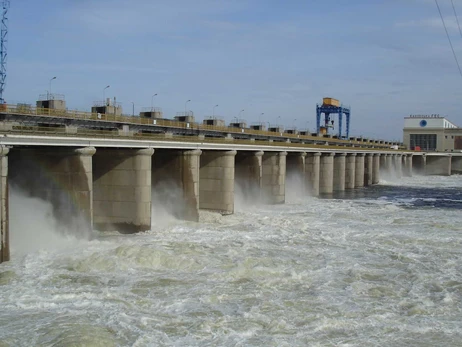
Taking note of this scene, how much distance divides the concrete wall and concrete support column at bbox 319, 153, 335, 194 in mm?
44387

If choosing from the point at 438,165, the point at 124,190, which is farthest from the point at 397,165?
the point at 124,190

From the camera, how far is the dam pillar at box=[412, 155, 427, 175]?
12925 cm

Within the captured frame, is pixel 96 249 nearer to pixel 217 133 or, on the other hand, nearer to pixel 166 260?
pixel 166 260

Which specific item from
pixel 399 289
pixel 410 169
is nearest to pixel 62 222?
pixel 399 289

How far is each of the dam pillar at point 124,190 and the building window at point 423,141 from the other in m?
144

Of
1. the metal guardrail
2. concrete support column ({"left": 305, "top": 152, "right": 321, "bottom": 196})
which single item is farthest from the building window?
concrete support column ({"left": 305, "top": 152, "right": 321, "bottom": 196})

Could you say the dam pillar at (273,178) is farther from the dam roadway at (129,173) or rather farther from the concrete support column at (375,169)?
the concrete support column at (375,169)

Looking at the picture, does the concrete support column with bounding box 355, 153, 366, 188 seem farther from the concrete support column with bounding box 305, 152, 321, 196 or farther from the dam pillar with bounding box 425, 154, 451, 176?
the dam pillar with bounding box 425, 154, 451, 176

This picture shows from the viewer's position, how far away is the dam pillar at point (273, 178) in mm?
54469

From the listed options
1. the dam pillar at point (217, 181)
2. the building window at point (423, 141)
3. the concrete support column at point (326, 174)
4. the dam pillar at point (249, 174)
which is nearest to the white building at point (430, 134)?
the building window at point (423, 141)

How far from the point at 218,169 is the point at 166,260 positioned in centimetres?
1947

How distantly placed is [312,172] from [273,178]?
42.0 feet

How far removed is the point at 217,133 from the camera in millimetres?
64938

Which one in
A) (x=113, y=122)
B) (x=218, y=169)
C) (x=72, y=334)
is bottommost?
(x=72, y=334)
